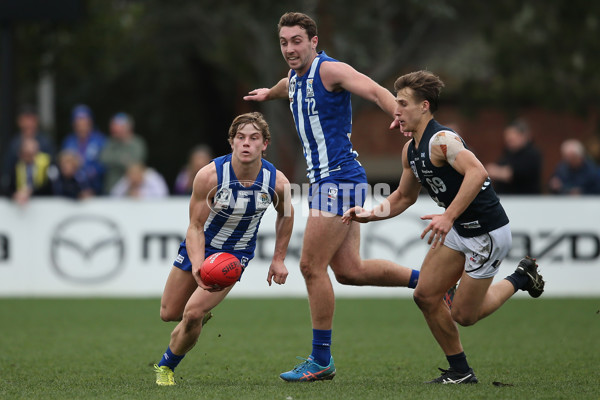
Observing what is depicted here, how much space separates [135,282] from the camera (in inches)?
508

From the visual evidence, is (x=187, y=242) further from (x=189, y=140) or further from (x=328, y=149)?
(x=189, y=140)

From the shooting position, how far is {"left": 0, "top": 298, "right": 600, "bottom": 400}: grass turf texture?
19.8ft

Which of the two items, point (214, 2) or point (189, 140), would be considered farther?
point (189, 140)

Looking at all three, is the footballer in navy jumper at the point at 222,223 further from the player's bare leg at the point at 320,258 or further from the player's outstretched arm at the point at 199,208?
the player's bare leg at the point at 320,258

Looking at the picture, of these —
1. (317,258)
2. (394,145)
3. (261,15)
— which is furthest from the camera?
(394,145)

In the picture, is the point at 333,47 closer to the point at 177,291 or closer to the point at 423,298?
the point at 177,291

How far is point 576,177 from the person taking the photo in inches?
535

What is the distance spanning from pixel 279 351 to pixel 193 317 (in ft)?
6.56

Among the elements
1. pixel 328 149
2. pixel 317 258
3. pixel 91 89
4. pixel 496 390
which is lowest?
pixel 496 390

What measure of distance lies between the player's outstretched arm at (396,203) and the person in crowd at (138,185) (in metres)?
7.56

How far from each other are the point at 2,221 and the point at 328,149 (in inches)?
297

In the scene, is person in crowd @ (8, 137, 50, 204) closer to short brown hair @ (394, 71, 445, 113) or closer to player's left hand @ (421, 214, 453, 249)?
short brown hair @ (394, 71, 445, 113)

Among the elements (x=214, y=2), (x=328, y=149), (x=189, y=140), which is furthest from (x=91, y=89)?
(x=328, y=149)

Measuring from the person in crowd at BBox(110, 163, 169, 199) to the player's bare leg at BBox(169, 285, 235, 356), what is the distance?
7.34 metres
